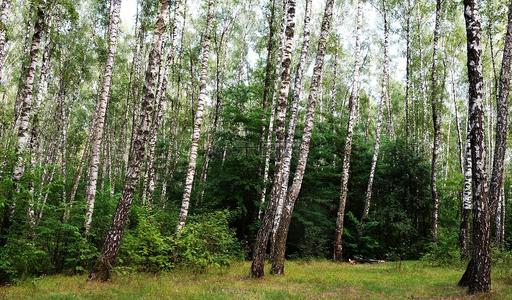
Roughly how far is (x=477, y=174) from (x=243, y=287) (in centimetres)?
665

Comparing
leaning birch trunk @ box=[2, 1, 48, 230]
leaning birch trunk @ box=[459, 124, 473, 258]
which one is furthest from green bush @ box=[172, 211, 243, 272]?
leaning birch trunk @ box=[459, 124, 473, 258]

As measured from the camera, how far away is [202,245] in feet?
50.3

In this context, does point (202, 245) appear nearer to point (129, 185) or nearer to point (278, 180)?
point (278, 180)

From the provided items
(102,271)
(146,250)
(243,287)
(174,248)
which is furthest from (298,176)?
(102,271)

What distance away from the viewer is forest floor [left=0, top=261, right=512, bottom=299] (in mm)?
9297

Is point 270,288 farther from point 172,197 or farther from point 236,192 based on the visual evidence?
point 172,197

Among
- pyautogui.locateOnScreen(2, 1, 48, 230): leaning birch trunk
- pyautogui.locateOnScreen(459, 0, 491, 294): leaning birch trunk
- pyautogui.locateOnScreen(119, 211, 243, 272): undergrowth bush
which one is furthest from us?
pyautogui.locateOnScreen(119, 211, 243, 272): undergrowth bush

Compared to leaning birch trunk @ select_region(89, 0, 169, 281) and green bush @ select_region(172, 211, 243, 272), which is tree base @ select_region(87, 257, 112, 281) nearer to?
leaning birch trunk @ select_region(89, 0, 169, 281)

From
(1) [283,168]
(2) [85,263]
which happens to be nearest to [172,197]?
(2) [85,263]

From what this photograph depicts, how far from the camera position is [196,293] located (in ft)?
31.3

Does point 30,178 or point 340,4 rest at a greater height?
point 340,4

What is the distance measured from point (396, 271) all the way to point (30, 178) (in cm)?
1393

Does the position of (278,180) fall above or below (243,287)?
above

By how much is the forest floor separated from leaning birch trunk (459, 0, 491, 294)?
1.83 ft
